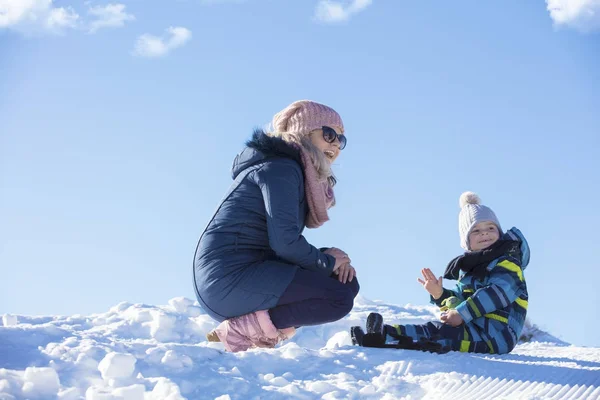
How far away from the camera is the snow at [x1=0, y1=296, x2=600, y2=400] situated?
2672 mm

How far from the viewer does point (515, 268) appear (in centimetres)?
423

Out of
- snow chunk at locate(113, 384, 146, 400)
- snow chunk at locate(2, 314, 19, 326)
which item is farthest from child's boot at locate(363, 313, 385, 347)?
snow chunk at locate(2, 314, 19, 326)

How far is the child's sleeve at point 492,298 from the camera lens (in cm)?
405

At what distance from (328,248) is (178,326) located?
2187 mm

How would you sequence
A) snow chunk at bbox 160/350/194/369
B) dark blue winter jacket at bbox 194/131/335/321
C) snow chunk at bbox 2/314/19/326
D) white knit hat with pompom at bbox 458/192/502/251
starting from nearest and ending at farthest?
snow chunk at bbox 160/350/194/369 → dark blue winter jacket at bbox 194/131/335/321 → white knit hat with pompom at bbox 458/192/502/251 → snow chunk at bbox 2/314/19/326

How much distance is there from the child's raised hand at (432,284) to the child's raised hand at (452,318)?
29 cm

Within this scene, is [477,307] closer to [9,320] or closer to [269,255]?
[269,255]

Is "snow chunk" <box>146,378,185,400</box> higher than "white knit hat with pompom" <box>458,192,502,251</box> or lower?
lower

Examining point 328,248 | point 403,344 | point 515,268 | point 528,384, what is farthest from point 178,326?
point 528,384

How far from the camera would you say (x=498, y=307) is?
4.07 meters

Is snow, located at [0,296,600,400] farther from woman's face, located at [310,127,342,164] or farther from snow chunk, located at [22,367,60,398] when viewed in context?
woman's face, located at [310,127,342,164]

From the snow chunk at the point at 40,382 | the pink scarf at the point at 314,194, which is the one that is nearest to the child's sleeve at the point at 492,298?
the pink scarf at the point at 314,194

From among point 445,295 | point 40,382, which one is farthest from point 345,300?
point 40,382

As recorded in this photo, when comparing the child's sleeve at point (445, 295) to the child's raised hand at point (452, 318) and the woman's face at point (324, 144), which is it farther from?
the woman's face at point (324, 144)
